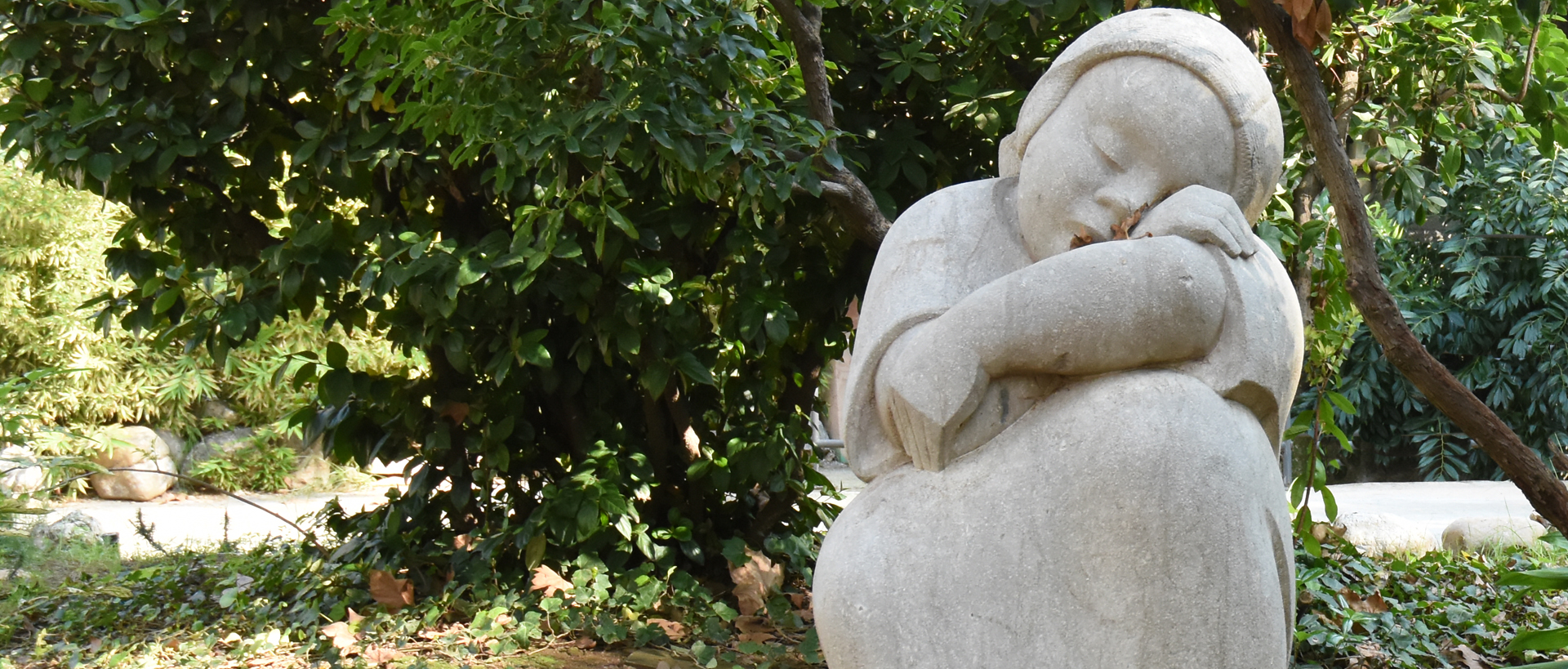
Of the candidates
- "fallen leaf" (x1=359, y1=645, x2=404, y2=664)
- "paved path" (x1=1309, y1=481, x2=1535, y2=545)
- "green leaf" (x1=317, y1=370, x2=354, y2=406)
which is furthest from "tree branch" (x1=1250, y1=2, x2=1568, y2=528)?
"paved path" (x1=1309, y1=481, x2=1535, y2=545)

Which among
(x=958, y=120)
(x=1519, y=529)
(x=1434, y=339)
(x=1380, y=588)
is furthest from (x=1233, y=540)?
(x=1434, y=339)

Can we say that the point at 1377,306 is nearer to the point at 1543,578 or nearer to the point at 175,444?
the point at 1543,578

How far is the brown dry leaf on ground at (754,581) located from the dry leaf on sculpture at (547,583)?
527mm

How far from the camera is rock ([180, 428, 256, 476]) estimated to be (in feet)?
34.1

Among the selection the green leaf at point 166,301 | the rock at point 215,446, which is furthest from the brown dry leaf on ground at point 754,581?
the rock at point 215,446

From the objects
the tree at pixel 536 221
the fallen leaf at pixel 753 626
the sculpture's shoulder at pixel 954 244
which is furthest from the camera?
the fallen leaf at pixel 753 626

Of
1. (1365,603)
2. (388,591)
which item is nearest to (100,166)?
(388,591)

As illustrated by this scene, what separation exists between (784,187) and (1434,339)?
Answer: 807cm

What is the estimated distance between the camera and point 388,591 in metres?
3.83

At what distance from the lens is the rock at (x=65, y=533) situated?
5.18 metres

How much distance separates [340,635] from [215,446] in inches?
308

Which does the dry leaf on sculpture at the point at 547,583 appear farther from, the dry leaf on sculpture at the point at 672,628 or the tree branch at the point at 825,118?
the tree branch at the point at 825,118

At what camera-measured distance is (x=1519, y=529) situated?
5344mm

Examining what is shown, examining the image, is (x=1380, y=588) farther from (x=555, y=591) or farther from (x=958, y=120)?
(x=555, y=591)
